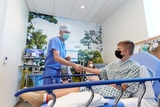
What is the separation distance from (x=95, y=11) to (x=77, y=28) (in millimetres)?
847

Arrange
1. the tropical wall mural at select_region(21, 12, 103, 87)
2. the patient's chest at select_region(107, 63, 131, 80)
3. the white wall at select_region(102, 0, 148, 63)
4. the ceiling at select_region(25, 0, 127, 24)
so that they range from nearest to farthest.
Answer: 1. the patient's chest at select_region(107, 63, 131, 80)
2. the white wall at select_region(102, 0, 148, 63)
3. the ceiling at select_region(25, 0, 127, 24)
4. the tropical wall mural at select_region(21, 12, 103, 87)

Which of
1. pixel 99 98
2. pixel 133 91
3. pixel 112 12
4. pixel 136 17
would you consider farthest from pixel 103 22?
pixel 99 98

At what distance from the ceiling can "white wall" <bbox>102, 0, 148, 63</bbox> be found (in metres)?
0.23

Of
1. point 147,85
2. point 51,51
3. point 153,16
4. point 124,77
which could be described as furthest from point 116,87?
point 153,16

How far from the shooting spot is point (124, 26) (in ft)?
9.45

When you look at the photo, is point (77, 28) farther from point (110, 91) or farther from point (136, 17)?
point (110, 91)

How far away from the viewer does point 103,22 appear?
3.96m

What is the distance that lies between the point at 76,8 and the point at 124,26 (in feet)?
4.65

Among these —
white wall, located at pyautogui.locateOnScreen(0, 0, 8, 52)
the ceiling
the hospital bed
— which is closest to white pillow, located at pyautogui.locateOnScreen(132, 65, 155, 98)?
the hospital bed

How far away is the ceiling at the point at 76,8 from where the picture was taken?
2840 mm

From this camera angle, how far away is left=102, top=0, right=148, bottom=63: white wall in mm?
2384

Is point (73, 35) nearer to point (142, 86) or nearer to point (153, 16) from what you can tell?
point (153, 16)

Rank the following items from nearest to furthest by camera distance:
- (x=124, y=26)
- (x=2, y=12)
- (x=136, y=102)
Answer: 1. (x=136, y=102)
2. (x=2, y=12)
3. (x=124, y=26)

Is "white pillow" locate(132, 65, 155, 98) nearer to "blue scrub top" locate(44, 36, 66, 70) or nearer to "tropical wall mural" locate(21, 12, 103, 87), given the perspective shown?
"blue scrub top" locate(44, 36, 66, 70)
